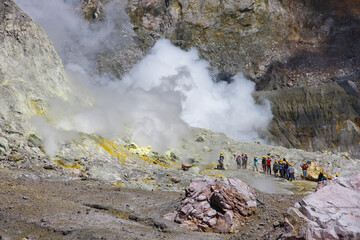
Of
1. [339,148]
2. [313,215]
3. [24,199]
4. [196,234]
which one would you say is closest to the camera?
[313,215]

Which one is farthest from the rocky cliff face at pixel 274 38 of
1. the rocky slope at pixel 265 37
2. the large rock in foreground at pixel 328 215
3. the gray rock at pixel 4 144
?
the large rock in foreground at pixel 328 215

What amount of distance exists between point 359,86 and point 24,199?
6473cm

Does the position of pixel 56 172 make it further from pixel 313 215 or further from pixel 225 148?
pixel 225 148

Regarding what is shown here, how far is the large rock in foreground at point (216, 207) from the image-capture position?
10.9 meters

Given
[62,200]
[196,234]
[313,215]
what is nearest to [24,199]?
[62,200]

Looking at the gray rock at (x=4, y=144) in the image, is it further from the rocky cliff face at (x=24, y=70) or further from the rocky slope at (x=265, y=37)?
the rocky slope at (x=265, y=37)

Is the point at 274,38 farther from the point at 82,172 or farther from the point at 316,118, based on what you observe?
the point at 82,172

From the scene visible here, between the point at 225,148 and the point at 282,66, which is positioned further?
the point at 282,66

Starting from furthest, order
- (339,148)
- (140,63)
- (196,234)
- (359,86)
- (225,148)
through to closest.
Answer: (140,63)
(359,86)
(339,148)
(225,148)
(196,234)

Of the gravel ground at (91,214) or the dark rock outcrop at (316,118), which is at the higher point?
the dark rock outcrop at (316,118)

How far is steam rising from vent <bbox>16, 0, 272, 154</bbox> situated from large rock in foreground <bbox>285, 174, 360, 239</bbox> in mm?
16002

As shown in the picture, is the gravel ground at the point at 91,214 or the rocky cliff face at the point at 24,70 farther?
the rocky cliff face at the point at 24,70

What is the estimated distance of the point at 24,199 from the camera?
37.3 feet

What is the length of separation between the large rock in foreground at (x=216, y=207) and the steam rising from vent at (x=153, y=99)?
11886 millimetres
